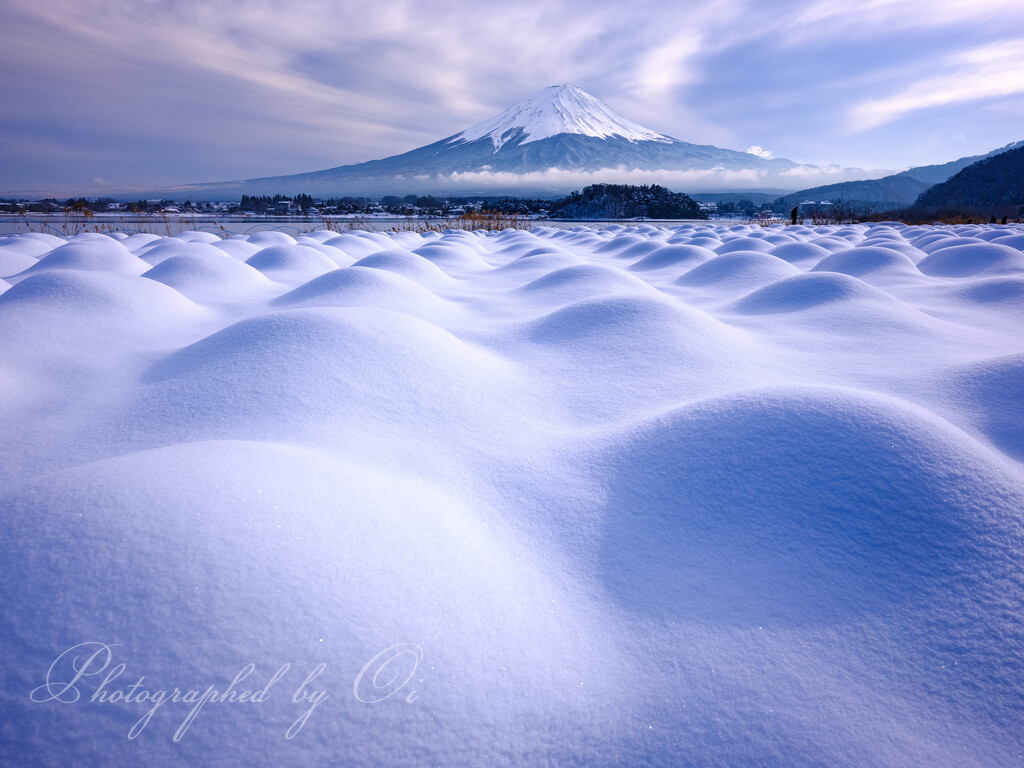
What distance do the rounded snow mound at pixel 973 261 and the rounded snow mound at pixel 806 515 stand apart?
10026 millimetres

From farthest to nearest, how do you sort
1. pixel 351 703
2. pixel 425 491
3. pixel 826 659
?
pixel 425 491 → pixel 826 659 → pixel 351 703

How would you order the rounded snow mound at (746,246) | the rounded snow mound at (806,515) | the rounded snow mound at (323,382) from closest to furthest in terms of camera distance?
the rounded snow mound at (806,515) → the rounded snow mound at (323,382) → the rounded snow mound at (746,246)

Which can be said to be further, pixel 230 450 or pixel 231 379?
pixel 231 379

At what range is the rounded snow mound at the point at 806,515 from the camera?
68.9 inches

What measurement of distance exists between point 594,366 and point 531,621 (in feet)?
9.58

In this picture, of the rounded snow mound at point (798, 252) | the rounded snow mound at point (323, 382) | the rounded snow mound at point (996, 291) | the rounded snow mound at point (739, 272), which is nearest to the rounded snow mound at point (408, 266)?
the rounded snow mound at point (739, 272)

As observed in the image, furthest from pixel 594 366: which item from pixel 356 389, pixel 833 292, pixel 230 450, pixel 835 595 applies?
pixel 833 292

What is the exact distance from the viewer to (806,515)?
204cm

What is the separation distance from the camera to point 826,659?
1557 millimetres

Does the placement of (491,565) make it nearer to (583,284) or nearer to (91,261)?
(583,284)

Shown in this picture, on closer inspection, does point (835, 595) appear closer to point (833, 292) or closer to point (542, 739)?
point (542, 739)

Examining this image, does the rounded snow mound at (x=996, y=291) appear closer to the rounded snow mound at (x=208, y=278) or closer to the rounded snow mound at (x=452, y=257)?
the rounded snow mound at (x=452, y=257)

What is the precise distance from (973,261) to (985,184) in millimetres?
63190

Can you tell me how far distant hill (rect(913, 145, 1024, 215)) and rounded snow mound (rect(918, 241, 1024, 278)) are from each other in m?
50.4
